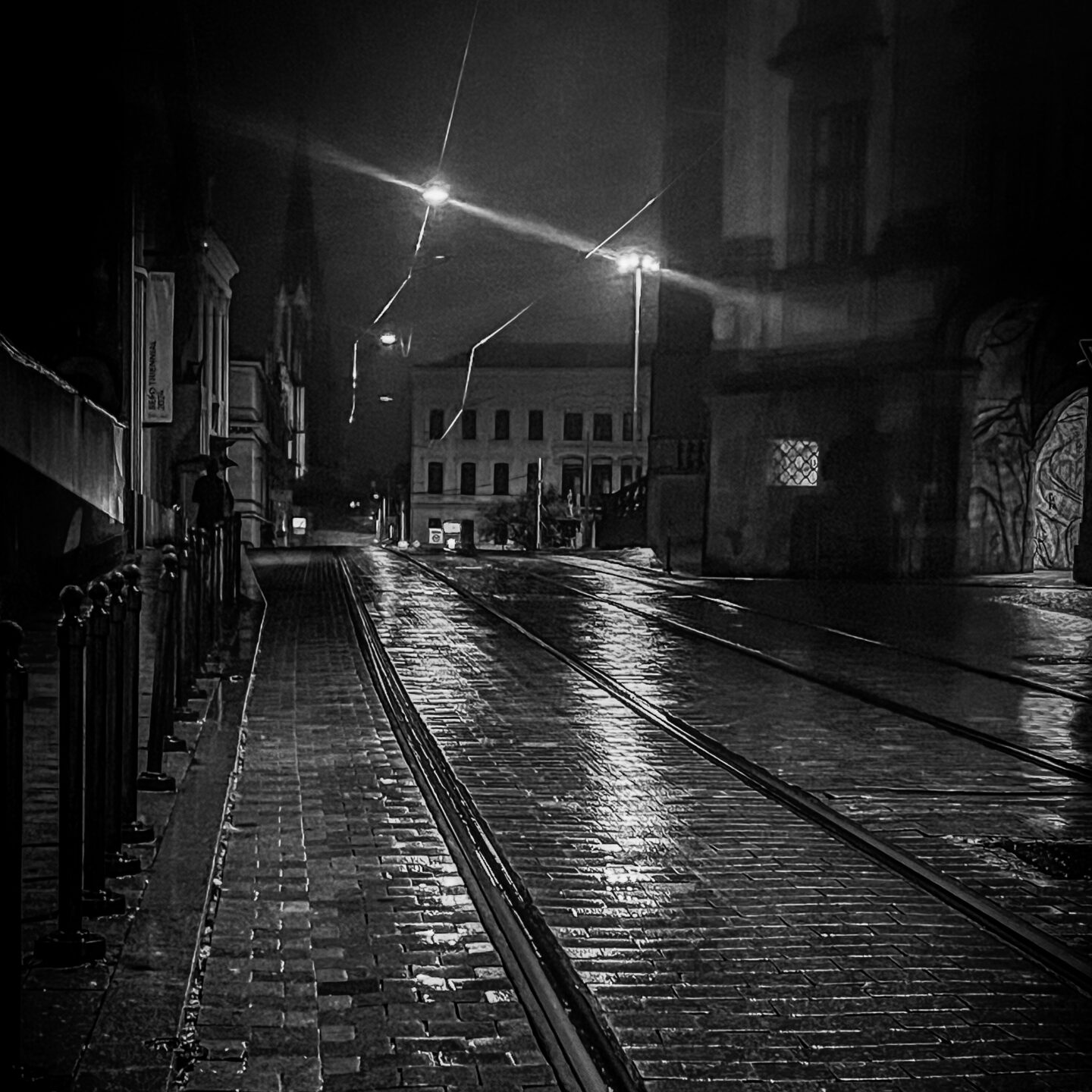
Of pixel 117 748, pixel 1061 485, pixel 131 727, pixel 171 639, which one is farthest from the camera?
pixel 1061 485

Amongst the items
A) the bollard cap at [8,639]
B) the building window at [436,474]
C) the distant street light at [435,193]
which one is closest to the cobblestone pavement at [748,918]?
the bollard cap at [8,639]

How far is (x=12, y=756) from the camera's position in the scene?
3627mm

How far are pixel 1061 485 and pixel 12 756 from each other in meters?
27.6

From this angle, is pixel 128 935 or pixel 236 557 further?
pixel 236 557

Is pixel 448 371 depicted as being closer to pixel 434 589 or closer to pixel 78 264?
pixel 78 264

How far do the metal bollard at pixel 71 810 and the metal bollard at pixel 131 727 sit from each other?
125 cm

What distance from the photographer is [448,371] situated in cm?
8894

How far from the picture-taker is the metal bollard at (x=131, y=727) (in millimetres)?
5812

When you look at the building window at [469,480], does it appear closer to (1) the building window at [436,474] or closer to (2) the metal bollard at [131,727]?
(1) the building window at [436,474]

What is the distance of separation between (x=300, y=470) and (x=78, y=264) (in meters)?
94.9

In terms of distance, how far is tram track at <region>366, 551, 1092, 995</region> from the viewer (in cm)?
476

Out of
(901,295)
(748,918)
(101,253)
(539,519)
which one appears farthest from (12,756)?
(539,519)

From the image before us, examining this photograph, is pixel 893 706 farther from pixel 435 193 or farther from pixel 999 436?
pixel 435 193

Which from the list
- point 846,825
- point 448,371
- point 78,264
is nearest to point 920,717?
point 846,825
